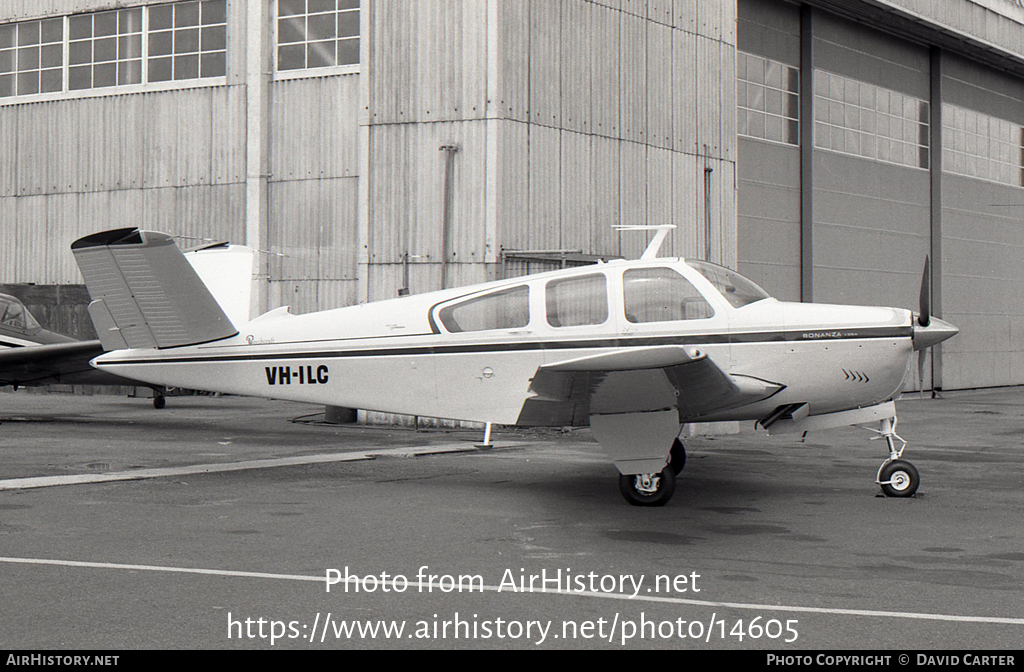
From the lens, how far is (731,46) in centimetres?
2086

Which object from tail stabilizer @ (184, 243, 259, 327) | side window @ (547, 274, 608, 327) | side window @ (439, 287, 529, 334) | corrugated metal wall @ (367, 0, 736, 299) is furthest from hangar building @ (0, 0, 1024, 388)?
side window @ (547, 274, 608, 327)

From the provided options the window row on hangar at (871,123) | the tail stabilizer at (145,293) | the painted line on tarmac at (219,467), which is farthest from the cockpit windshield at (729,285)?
the window row on hangar at (871,123)

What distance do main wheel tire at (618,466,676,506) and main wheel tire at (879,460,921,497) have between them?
2049 millimetres

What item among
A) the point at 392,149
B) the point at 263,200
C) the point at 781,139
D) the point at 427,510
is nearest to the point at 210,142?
the point at 263,200

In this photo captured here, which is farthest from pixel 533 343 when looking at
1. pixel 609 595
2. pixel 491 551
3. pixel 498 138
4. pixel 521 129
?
pixel 521 129

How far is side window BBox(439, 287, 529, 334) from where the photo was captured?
10.2 metres

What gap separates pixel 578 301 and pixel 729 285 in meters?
1.38

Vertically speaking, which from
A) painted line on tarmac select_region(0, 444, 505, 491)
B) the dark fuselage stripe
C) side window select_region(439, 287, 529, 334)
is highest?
side window select_region(439, 287, 529, 334)

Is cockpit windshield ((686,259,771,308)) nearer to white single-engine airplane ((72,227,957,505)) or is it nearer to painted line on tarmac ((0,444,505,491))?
white single-engine airplane ((72,227,957,505))

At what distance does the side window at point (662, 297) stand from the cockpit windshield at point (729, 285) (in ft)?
0.70

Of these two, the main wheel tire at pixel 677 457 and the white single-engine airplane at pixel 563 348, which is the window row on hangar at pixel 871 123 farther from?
the white single-engine airplane at pixel 563 348

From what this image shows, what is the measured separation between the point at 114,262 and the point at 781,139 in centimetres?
1787

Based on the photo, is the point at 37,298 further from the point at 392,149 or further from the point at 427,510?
the point at 427,510

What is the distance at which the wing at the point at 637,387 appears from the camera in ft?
26.4
